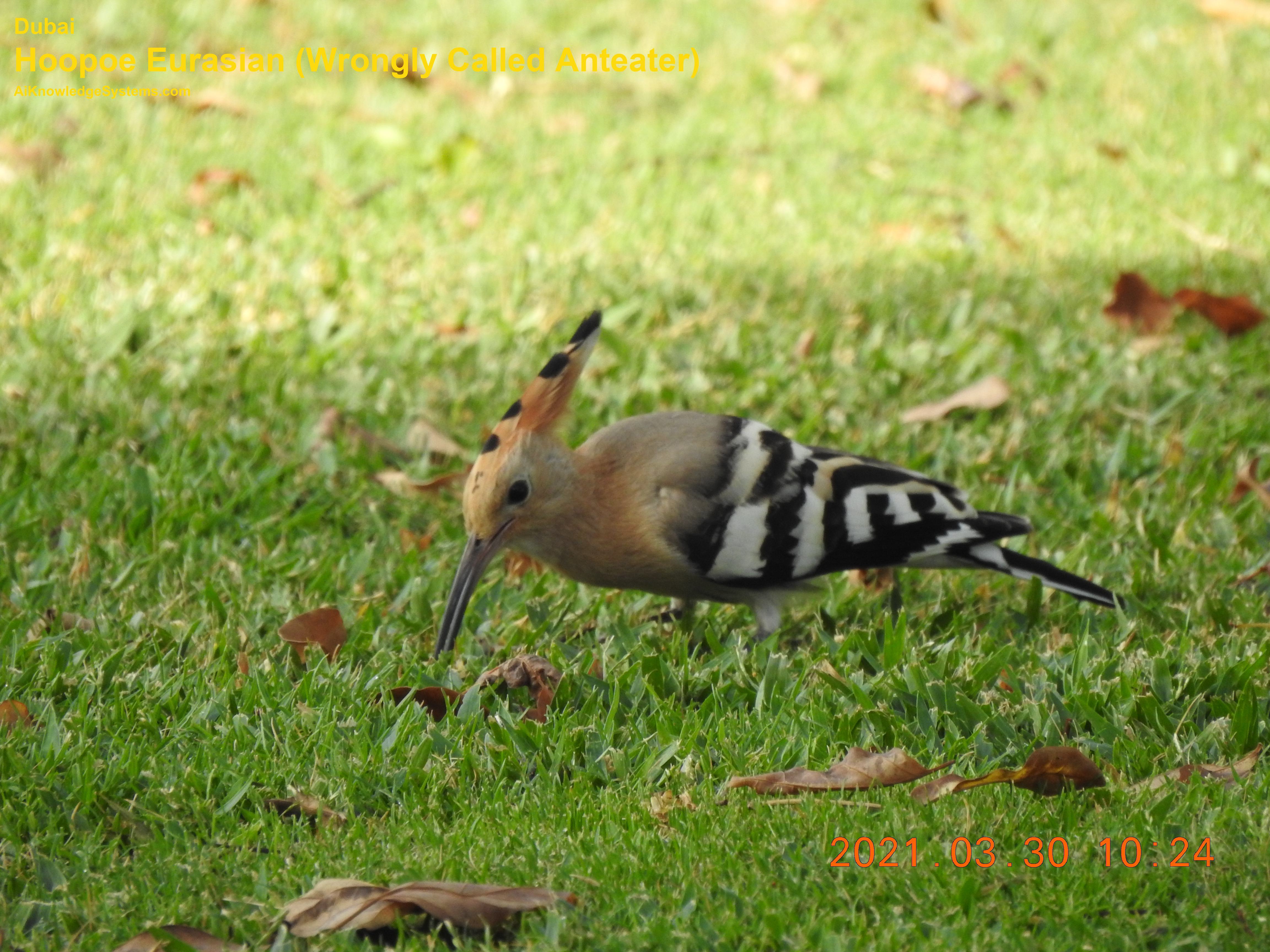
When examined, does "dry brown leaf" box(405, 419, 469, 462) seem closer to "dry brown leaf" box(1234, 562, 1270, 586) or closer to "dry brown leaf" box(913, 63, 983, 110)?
"dry brown leaf" box(1234, 562, 1270, 586)

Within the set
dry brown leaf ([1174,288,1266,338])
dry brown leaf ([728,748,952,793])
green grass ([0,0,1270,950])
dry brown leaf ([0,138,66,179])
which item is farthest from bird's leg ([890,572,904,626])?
dry brown leaf ([0,138,66,179])

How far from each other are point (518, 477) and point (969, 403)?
199cm

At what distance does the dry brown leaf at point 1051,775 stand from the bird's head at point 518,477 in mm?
1314

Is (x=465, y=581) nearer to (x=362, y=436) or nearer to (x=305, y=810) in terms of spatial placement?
(x=305, y=810)

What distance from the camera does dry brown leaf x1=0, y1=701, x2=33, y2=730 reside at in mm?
3096

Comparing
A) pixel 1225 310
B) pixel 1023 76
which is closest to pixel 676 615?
pixel 1225 310

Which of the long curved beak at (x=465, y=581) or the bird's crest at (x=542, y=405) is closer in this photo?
the long curved beak at (x=465, y=581)

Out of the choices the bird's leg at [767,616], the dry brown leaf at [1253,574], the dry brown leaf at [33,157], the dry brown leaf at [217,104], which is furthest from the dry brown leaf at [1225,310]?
the dry brown leaf at [33,157]

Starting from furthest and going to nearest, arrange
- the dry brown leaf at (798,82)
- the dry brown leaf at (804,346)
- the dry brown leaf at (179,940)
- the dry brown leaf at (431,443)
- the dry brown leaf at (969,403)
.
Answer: the dry brown leaf at (798,82) < the dry brown leaf at (804,346) < the dry brown leaf at (969,403) < the dry brown leaf at (431,443) < the dry brown leaf at (179,940)

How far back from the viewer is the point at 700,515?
146 inches

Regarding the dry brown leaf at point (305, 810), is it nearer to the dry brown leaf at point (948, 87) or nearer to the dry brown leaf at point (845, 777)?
the dry brown leaf at point (845, 777)

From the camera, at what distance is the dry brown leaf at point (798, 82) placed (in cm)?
813

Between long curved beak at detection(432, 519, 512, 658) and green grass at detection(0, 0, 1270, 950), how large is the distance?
0.09 metres

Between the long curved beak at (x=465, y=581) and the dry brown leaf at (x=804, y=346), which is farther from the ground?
the dry brown leaf at (x=804, y=346)
